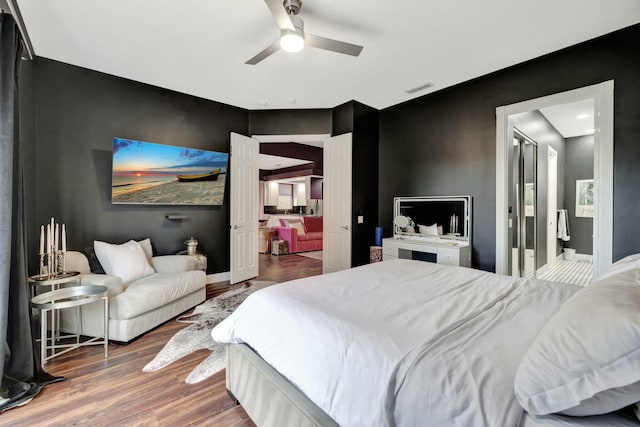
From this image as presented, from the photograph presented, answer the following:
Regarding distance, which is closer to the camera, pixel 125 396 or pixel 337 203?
pixel 125 396

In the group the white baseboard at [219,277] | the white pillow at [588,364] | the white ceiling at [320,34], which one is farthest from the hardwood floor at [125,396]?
the white ceiling at [320,34]

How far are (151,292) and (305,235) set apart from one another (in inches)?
190

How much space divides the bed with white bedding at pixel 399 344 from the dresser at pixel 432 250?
143cm

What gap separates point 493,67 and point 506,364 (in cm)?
339

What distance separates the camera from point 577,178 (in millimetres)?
6051

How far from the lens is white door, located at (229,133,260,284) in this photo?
4266 mm

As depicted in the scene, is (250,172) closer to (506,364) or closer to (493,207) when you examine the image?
(493,207)

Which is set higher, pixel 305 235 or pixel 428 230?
pixel 428 230

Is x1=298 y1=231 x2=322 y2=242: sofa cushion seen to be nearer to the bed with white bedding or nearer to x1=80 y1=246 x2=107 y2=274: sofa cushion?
x1=80 y1=246 x2=107 y2=274: sofa cushion

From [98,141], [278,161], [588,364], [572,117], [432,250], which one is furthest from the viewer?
[278,161]

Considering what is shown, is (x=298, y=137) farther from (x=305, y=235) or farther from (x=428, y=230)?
(x=305, y=235)

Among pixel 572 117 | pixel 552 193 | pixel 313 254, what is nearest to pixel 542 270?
pixel 552 193

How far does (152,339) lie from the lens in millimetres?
2531

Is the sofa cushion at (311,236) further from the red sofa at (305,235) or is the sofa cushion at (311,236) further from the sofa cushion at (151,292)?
the sofa cushion at (151,292)
